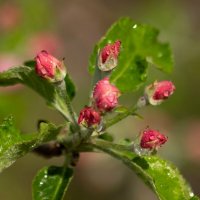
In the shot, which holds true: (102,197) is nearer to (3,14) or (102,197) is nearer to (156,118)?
(156,118)

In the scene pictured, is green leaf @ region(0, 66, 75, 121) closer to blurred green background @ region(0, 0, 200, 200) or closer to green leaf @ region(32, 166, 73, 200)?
green leaf @ region(32, 166, 73, 200)

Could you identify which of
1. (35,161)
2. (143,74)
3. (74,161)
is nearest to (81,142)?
(74,161)

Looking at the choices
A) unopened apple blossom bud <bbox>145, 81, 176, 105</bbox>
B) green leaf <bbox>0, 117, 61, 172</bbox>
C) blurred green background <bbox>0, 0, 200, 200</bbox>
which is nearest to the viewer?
green leaf <bbox>0, 117, 61, 172</bbox>

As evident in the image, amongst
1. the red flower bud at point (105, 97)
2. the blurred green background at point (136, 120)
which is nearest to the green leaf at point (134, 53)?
the red flower bud at point (105, 97)

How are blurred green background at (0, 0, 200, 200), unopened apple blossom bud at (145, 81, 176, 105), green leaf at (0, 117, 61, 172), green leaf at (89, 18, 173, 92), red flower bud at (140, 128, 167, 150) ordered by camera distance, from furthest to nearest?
blurred green background at (0, 0, 200, 200)
green leaf at (89, 18, 173, 92)
unopened apple blossom bud at (145, 81, 176, 105)
red flower bud at (140, 128, 167, 150)
green leaf at (0, 117, 61, 172)

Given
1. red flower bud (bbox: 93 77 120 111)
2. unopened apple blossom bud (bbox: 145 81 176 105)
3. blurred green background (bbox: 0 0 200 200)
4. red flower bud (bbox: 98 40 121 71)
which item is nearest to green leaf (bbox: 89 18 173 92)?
unopened apple blossom bud (bbox: 145 81 176 105)

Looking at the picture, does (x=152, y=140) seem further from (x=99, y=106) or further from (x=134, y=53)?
(x=134, y=53)

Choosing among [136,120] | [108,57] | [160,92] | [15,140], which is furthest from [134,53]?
[136,120]
